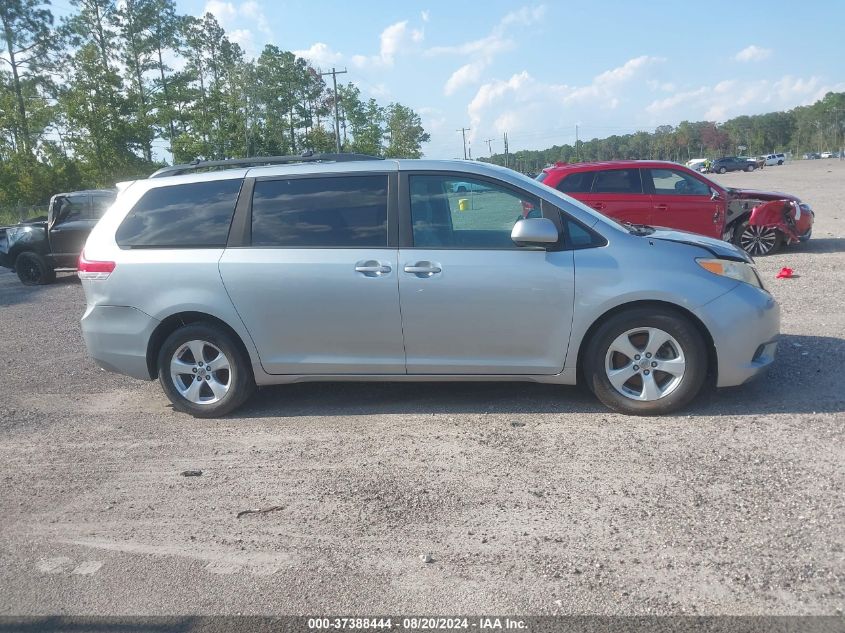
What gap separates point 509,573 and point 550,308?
225 cm

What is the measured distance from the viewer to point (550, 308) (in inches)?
204

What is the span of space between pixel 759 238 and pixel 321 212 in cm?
1030

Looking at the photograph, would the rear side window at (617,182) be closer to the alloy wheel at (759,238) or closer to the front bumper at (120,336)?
the alloy wheel at (759,238)

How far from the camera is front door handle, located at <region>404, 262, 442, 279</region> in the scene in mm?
5285

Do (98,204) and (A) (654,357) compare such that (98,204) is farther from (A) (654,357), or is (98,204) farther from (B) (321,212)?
(A) (654,357)

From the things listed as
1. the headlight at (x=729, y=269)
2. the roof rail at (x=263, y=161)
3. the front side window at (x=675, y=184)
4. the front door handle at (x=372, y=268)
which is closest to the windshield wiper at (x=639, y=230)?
the headlight at (x=729, y=269)

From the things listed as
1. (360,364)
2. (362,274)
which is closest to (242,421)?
(360,364)

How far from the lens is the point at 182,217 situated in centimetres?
579

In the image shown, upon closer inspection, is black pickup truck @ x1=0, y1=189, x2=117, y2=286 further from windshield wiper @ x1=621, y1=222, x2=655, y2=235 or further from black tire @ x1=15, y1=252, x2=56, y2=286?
windshield wiper @ x1=621, y1=222, x2=655, y2=235

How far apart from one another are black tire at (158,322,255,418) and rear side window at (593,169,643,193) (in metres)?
8.33

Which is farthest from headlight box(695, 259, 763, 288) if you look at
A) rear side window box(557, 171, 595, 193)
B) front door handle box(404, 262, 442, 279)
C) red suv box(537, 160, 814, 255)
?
rear side window box(557, 171, 595, 193)

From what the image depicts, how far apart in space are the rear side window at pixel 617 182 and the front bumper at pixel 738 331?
7.45 m

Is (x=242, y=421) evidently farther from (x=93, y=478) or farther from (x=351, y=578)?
(x=351, y=578)

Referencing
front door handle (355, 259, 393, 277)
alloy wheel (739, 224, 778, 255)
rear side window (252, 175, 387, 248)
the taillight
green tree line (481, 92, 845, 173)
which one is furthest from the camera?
green tree line (481, 92, 845, 173)
